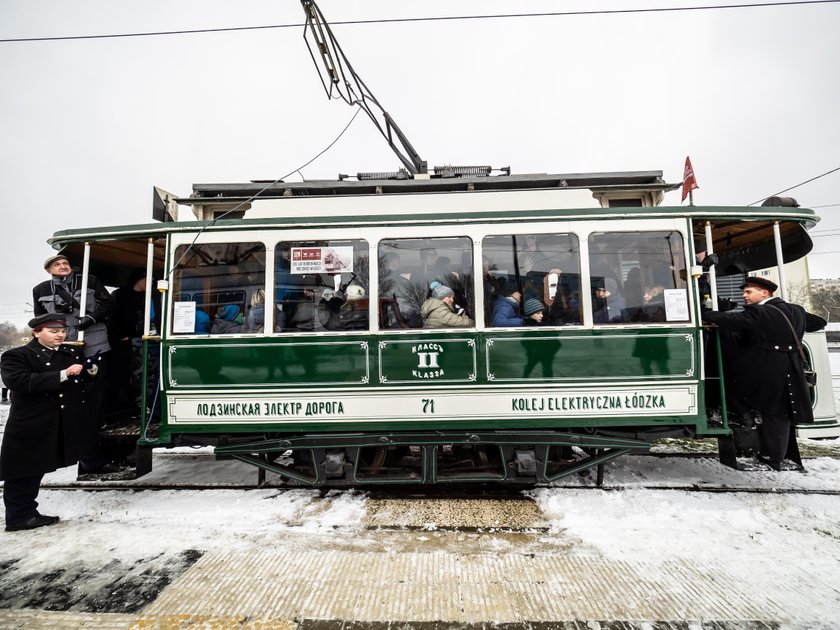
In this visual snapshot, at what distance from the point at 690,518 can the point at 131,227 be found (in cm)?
620

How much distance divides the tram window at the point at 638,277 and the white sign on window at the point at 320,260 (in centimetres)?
247

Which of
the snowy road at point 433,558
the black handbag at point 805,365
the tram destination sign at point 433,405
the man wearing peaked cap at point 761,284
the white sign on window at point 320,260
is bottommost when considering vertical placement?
the snowy road at point 433,558

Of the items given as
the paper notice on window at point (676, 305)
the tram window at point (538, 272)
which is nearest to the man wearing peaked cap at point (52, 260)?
the tram window at point (538, 272)

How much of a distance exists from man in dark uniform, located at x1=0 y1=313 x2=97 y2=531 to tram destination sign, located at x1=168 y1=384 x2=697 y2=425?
916mm

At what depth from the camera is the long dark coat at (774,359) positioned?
3.99m

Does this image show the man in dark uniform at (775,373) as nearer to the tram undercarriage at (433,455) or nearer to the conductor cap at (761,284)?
the conductor cap at (761,284)

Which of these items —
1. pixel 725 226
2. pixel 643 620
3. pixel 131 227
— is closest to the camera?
pixel 643 620

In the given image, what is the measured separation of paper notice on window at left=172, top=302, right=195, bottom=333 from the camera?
4082 millimetres

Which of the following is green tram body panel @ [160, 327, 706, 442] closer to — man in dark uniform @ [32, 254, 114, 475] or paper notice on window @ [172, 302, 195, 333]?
paper notice on window @ [172, 302, 195, 333]

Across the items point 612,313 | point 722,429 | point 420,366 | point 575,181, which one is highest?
point 575,181

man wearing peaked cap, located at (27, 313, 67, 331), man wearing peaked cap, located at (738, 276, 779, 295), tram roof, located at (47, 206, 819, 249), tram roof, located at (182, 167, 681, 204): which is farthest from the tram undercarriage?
tram roof, located at (182, 167, 681, 204)

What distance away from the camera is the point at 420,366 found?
13.1 ft

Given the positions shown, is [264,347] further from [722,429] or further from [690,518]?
[722,429]

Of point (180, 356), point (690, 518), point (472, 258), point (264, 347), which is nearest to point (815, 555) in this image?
point (690, 518)
